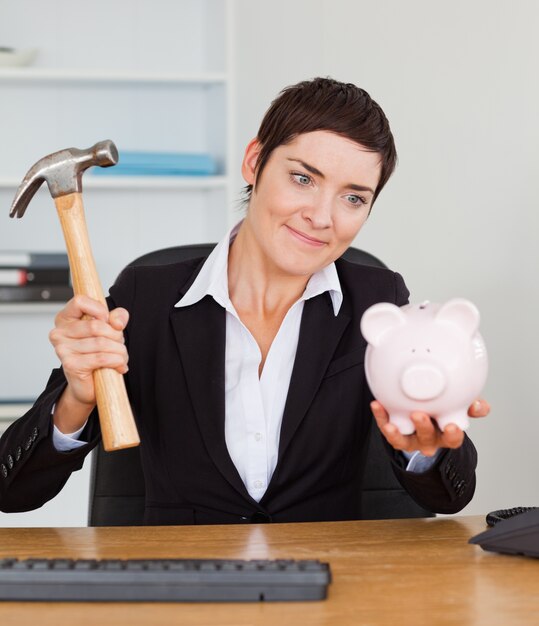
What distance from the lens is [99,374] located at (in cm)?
126

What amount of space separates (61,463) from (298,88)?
2.26 ft

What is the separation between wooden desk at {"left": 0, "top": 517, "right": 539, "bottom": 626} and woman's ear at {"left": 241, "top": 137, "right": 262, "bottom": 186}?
622mm

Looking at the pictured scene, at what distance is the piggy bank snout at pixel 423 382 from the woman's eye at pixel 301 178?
55 centimetres

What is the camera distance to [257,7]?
3.04 m

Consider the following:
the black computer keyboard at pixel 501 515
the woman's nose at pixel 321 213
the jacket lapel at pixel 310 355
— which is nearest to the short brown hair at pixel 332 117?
the woman's nose at pixel 321 213

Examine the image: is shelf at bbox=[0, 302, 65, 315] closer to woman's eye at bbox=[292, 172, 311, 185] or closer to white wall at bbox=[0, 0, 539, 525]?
white wall at bbox=[0, 0, 539, 525]

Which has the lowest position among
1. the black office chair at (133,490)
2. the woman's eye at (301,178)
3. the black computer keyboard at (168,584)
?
the black office chair at (133,490)

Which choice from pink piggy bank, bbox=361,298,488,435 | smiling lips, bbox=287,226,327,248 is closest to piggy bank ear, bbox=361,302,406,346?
pink piggy bank, bbox=361,298,488,435

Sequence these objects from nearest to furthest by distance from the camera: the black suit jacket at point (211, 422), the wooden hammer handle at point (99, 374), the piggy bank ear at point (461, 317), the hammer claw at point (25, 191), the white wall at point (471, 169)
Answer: the piggy bank ear at point (461, 317), the wooden hammer handle at point (99, 374), the hammer claw at point (25, 191), the black suit jacket at point (211, 422), the white wall at point (471, 169)

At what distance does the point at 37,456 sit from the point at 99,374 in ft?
0.71

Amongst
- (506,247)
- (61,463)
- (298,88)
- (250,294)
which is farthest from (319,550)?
(506,247)

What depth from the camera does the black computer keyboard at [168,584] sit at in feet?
3.16

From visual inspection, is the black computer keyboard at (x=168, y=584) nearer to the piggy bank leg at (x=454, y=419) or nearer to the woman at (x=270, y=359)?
the piggy bank leg at (x=454, y=419)

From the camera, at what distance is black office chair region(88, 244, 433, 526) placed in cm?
166
